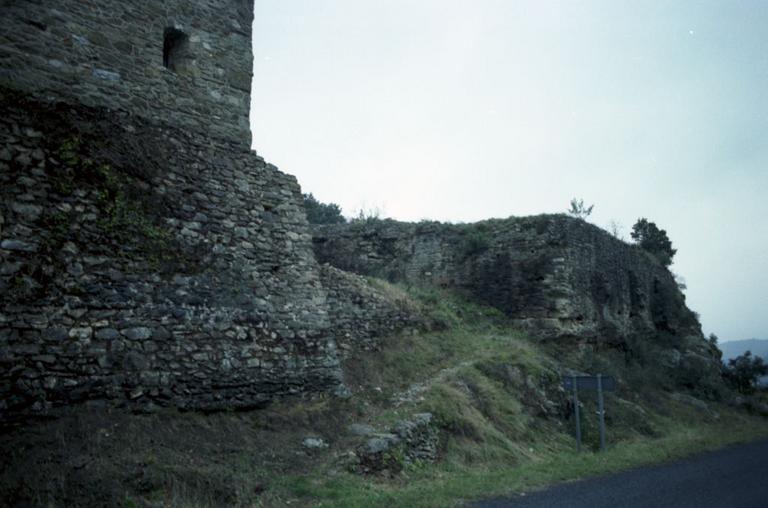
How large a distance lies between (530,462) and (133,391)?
6.76 metres

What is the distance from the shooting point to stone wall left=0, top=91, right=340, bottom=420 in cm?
679

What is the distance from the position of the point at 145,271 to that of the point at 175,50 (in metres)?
4.59

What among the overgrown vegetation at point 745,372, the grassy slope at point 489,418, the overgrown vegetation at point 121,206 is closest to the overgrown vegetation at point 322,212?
the grassy slope at point 489,418

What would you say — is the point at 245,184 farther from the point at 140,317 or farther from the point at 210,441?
the point at 210,441

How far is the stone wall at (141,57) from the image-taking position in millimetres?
8031

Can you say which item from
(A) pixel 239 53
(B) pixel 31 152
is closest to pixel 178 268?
(B) pixel 31 152

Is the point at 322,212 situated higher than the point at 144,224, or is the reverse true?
the point at 322,212

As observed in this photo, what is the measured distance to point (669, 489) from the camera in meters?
8.13

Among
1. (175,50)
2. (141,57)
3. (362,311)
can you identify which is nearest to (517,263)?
(362,311)

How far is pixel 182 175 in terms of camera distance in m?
8.88

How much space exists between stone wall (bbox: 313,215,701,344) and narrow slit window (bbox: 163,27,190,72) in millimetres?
10946

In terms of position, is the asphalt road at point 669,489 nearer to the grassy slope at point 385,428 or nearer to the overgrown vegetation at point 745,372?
the grassy slope at point 385,428

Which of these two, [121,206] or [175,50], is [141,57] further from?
[121,206]

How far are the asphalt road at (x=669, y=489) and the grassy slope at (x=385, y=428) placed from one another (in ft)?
1.47
